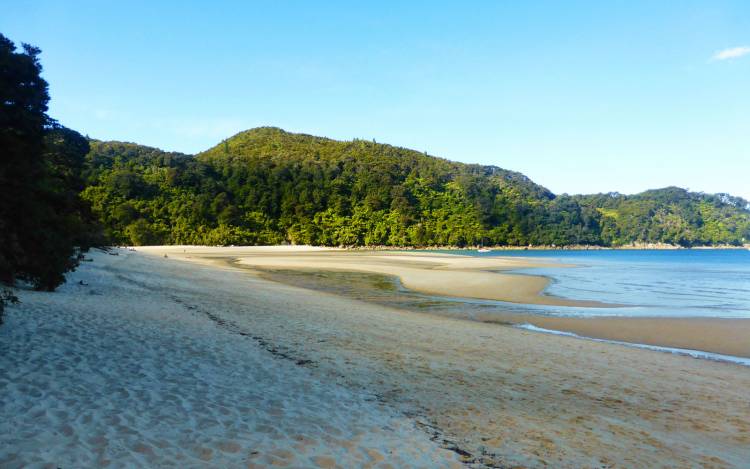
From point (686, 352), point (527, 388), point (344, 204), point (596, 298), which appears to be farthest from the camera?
point (344, 204)

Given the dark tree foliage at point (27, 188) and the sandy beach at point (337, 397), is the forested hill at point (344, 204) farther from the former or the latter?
Result: the sandy beach at point (337, 397)

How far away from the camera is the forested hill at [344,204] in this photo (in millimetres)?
102062

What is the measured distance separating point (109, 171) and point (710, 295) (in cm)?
11449

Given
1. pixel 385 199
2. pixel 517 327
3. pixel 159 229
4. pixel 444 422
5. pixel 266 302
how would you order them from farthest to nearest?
1. pixel 385 199
2. pixel 159 229
3. pixel 266 302
4. pixel 517 327
5. pixel 444 422

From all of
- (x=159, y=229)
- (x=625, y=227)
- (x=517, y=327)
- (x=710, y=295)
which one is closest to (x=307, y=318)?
(x=517, y=327)

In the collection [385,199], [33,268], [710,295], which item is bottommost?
[710,295]

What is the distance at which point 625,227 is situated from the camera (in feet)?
552

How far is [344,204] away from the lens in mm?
133875

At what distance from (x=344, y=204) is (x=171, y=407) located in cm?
12852

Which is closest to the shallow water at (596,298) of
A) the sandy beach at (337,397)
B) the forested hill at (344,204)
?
the sandy beach at (337,397)

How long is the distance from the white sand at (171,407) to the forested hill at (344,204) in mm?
76394

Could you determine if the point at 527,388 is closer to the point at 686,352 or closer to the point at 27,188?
the point at 686,352

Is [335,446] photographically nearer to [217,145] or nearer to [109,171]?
[109,171]

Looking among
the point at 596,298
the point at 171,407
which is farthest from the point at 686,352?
the point at 171,407
